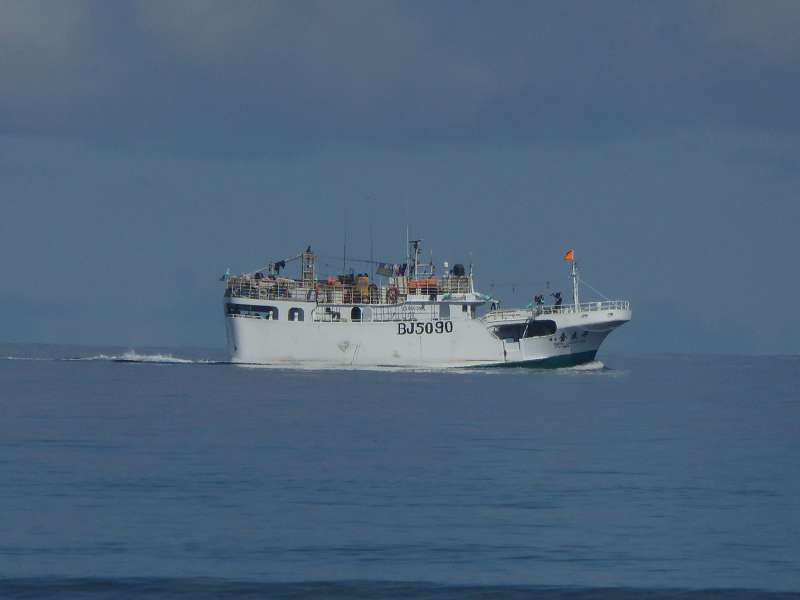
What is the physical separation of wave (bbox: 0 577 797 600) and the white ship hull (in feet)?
206

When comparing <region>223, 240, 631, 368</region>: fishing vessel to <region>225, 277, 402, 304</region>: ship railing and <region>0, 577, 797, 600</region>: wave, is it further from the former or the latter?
<region>0, 577, 797, 600</region>: wave

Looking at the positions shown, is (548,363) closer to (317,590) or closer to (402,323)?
(402,323)

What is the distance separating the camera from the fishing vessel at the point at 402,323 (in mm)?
87250

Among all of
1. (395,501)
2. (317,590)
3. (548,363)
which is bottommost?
(317,590)

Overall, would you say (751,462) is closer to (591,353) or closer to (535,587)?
(535,587)

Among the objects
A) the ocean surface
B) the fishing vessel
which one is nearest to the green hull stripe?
the fishing vessel

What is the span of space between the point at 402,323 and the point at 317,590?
212ft

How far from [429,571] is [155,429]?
89.4ft

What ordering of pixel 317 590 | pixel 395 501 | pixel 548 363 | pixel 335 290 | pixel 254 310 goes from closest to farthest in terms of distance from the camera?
pixel 317 590 < pixel 395 501 < pixel 548 363 < pixel 335 290 < pixel 254 310

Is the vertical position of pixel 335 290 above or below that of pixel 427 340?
above

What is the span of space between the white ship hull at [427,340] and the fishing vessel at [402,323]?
7cm

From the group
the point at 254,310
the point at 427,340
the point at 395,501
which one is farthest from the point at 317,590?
the point at 254,310

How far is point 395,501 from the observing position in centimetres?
3306

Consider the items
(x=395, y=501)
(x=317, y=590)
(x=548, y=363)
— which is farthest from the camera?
(x=548, y=363)
